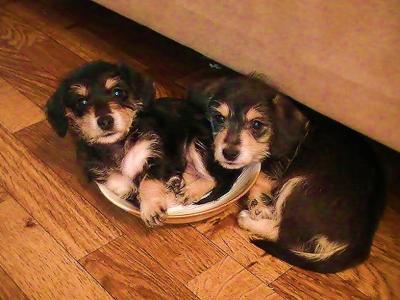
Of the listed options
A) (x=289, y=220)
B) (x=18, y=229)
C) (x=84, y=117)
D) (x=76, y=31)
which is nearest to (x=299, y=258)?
(x=289, y=220)

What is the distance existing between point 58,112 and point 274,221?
0.64 metres

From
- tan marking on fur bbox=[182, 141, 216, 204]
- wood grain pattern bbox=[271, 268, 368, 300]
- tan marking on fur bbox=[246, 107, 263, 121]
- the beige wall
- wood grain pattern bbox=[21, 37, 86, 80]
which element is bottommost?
wood grain pattern bbox=[21, 37, 86, 80]

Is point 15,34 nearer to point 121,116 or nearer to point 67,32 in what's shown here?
point 67,32

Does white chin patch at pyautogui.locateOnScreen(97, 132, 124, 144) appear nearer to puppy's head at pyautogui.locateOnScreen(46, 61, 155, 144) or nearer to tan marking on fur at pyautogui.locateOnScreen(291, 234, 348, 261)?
puppy's head at pyautogui.locateOnScreen(46, 61, 155, 144)

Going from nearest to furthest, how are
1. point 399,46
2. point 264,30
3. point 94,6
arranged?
point 399,46 → point 264,30 → point 94,6

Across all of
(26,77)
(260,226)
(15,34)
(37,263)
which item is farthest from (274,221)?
(15,34)

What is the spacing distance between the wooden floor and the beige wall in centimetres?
36

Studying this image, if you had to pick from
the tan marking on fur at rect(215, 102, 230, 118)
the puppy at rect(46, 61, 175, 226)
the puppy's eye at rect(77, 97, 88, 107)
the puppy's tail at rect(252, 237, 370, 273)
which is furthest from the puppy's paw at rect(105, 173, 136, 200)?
the puppy's tail at rect(252, 237, 370, 273)

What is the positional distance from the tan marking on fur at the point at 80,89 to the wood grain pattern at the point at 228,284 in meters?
0.55

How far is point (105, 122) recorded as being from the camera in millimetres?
1256

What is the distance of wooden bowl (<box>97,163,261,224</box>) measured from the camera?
1.28 meters

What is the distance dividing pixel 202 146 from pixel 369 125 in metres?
0.43

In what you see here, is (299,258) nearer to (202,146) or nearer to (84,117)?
(202,146)

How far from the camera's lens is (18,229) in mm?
1368
